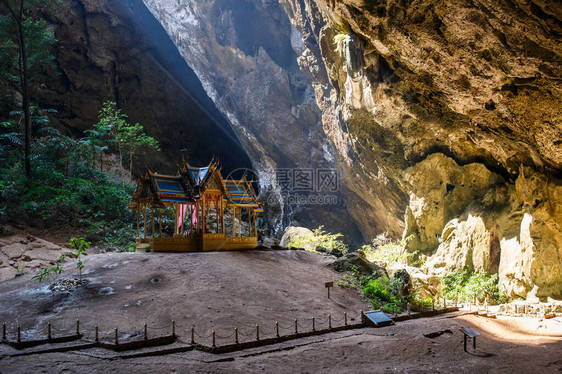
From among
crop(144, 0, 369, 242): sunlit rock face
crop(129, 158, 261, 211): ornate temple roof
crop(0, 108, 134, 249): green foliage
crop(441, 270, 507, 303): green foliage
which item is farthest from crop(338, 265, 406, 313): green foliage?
crop(144, 0, 369, 242): sunlit rock face

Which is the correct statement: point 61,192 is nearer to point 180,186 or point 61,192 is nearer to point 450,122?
point 180,186

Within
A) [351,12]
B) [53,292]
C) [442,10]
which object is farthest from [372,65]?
[53,292]

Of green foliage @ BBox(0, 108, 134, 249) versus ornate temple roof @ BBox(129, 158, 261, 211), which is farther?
green foliage @ BBox(0, 108, 134, 249)

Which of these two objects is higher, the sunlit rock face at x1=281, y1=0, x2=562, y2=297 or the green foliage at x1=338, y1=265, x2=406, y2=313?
the sunlit rock face at x1=281, y1=0, x2=562, y2=297

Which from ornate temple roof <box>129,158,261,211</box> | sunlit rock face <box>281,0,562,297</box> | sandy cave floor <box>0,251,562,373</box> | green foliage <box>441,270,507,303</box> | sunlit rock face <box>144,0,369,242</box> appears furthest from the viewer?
sunlit rock face <box>144,0,369,242</box>

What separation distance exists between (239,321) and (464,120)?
14.5 meters

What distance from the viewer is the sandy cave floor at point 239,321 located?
21.2ft

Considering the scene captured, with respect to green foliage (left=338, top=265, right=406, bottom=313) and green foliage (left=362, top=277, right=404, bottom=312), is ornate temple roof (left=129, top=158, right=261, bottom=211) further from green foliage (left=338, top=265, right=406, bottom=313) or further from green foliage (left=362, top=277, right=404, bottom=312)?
green foliage (left=362, top=277, right=404, bottom=312)

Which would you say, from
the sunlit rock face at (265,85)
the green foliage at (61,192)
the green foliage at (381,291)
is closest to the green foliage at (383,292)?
the green foliage at (381,291)

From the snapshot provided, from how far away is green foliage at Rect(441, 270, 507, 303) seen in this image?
1650 cm

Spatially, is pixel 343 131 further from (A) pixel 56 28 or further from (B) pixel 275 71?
(A) pixel 56 28

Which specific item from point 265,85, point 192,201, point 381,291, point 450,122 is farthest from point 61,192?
point 265,85

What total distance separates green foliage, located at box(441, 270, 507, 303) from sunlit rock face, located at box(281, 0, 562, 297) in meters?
0.59

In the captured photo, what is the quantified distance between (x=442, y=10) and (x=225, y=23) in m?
32.5
